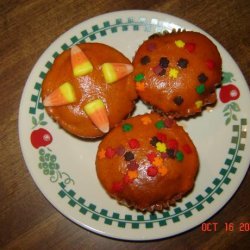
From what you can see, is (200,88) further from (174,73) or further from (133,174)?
(133,174)

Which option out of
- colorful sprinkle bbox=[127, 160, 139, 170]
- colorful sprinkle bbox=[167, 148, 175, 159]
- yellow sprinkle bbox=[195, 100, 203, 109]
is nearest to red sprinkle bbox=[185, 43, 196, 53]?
yellow sprinkle bbox=[195, 100, 203, 109]

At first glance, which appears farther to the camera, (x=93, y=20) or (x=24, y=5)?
(x=24, y=5)

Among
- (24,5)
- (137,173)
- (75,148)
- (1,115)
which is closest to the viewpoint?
(137,173)

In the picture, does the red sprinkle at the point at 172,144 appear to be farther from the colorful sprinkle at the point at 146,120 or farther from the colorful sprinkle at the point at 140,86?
the colorful sprinkle at the point at 140,86

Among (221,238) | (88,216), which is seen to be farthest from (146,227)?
(221,238)

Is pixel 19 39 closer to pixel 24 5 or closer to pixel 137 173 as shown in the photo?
pixel 24 5

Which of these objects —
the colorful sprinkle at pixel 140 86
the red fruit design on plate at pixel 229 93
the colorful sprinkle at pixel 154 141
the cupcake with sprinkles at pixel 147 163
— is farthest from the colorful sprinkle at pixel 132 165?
the red fruit design on plate at pixel 229 93

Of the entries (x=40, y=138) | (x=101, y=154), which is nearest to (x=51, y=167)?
(x=40, y=138)
